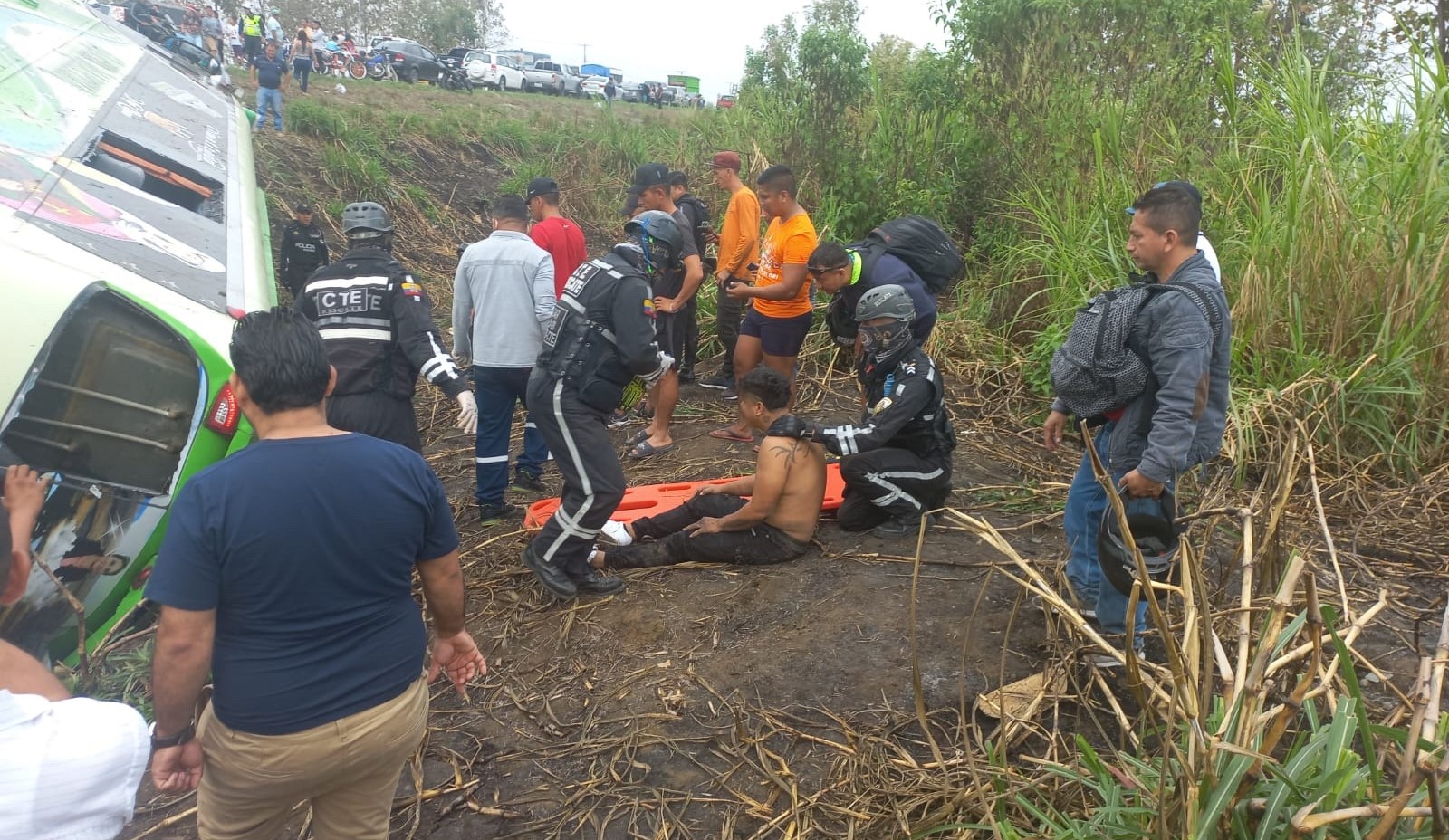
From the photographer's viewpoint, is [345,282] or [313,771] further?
[345,282]

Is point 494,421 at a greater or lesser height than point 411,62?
lesser

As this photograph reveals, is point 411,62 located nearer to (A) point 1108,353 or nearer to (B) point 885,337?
(B) point 885,337

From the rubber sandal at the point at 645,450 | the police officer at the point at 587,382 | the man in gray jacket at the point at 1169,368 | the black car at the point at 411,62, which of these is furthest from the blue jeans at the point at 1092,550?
the black car at the point at 411,62

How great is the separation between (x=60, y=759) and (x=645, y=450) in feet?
15.0

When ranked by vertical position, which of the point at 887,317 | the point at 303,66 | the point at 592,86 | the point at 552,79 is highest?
the point at 592,86

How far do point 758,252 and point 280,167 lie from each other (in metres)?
8.01

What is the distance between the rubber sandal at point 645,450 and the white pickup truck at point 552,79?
89.0 feet

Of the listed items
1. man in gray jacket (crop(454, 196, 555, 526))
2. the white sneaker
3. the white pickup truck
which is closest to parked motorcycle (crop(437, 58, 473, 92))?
the white pickup truck

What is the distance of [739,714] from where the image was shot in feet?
10.4

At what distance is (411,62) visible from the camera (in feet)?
82.9

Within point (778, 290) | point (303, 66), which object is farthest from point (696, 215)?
point (303, 66)

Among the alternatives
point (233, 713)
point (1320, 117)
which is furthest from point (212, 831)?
point (1320, 117)

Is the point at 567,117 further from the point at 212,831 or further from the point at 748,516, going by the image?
the point at 212,831

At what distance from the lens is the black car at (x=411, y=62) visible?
2520cm
